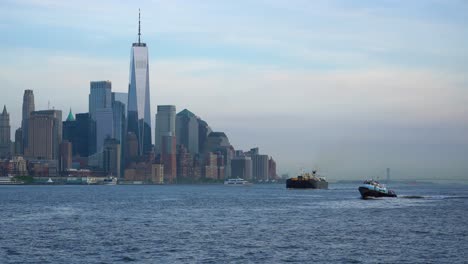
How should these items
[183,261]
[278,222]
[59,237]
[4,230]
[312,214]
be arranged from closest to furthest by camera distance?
[183,261], [59,237], [4,230], [278,222], [312,214]

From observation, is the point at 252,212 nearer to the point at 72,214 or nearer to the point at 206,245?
the point at 72,214

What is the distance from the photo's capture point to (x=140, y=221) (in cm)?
11869

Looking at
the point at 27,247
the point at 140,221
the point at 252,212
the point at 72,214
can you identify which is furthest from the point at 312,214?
the point at 27,247

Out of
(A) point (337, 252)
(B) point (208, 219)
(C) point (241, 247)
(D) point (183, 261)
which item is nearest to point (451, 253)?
(A) point (337, 252)

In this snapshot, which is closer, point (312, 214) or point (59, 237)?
point (59, 237)

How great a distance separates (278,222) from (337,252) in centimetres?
3730

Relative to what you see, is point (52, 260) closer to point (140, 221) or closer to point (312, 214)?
point (140, 221)

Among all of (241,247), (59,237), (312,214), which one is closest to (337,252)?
(241,247)

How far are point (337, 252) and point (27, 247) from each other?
3404cm

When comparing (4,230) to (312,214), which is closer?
(4,230)

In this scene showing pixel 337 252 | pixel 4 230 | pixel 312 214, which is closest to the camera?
pixel 337 252

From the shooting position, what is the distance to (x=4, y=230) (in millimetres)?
102125

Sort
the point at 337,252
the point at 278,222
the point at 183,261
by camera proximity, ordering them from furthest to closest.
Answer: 1. the point at 278,222
2. the point at 337,252
3. the point at 183,261

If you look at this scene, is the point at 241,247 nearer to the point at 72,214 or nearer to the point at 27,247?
the point at 27,247
